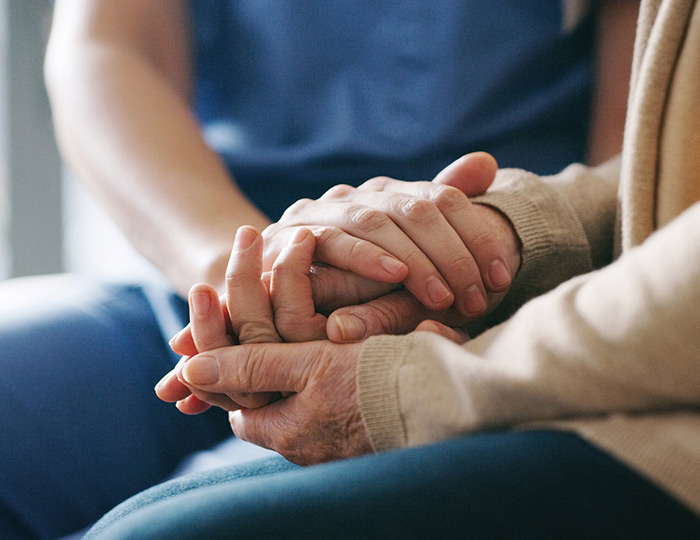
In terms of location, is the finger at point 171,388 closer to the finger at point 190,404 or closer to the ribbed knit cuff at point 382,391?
the finger at point 190,404

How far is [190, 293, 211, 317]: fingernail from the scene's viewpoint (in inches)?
21.2

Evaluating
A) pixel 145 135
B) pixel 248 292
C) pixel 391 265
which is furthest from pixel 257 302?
pixel 145 135

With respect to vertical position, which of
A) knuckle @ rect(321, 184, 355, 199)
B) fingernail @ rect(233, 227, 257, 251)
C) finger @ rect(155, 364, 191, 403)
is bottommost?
finger @ rect(155, 364, 191, 403)

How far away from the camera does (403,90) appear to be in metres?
1.01

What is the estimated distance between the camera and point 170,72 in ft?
3.70

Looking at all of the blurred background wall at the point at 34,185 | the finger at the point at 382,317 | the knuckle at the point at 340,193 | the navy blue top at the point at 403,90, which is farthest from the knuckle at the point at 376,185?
the blurred background wall at the point at 34,185

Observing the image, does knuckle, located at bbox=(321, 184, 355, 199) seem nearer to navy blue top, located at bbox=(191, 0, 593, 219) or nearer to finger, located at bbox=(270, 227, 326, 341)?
finger, located at bbox=(270, 227, 326, 341)

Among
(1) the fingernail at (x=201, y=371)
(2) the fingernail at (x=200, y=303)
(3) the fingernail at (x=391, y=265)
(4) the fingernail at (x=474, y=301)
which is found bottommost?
(1) the fingernail at (x=201, y=371)

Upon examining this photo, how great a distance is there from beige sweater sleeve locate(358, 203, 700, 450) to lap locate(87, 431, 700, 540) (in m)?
0.03

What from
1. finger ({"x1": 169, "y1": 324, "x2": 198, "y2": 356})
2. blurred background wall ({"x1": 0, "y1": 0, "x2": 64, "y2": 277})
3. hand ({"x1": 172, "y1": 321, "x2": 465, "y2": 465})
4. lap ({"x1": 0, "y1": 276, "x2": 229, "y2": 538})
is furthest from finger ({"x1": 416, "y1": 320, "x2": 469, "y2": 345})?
blurred background wall ({"x1": 0, "y1": 0, "x2": 64, "y2": 277})

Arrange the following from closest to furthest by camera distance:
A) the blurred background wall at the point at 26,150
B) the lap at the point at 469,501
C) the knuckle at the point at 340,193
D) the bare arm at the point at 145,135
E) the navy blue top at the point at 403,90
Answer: the lap at the point at 469,501 → the knuckle at the point at 340,193 → the bare arm at the point at 145,135 → the navy blue top at the point at 403,90 → the blurred background wall at the point at 26,150

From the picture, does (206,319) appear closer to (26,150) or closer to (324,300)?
(324,300)

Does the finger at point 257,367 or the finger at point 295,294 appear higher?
the finger at point 295,294

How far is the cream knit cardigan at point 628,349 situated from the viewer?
33 cm
